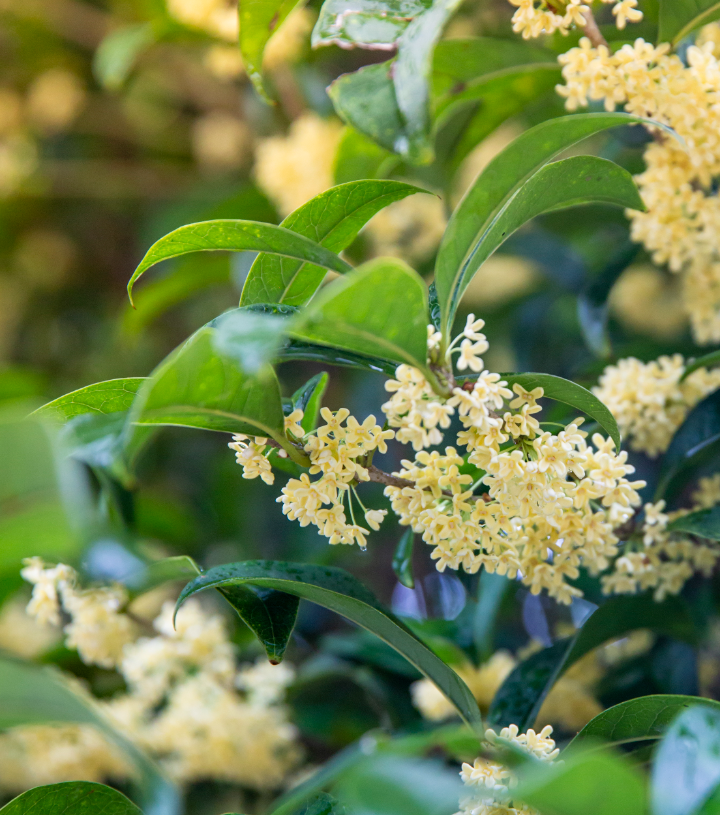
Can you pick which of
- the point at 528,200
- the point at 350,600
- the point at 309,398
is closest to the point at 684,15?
the point at 528,200

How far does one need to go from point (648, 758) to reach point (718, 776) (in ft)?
0.76

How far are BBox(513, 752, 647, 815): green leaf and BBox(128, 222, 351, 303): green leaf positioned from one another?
1.21ft

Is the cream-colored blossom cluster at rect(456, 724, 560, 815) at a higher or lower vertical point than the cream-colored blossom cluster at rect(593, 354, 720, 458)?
lower

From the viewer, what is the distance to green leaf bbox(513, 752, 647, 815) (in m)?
0.36

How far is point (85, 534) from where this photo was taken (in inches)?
17.1

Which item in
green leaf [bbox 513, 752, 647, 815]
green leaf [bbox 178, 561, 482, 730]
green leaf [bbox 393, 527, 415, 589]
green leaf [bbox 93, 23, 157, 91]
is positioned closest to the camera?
green leaf [bbox 513, 752, 647, 815]

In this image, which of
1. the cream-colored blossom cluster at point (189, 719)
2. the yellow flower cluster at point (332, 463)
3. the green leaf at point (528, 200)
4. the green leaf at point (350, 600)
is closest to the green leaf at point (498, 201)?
the green leaf at point (528, 200)

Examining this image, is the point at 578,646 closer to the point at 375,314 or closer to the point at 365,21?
the point at 375,314

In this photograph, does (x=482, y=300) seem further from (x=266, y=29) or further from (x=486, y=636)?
(x=266, y=29)

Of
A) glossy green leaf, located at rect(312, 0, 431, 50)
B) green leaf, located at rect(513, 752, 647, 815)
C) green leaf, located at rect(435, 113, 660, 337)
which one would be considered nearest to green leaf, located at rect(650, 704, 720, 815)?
green leaf, located at rect(513, 752, 647, 815)

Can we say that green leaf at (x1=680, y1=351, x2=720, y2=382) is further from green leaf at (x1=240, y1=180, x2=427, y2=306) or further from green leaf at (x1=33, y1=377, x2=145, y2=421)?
green leaf at (x1=33, y1=377, x2=145, y2=421)

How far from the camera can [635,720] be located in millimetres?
610

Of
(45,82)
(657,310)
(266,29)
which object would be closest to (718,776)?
(266,29)

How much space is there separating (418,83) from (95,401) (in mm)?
360
